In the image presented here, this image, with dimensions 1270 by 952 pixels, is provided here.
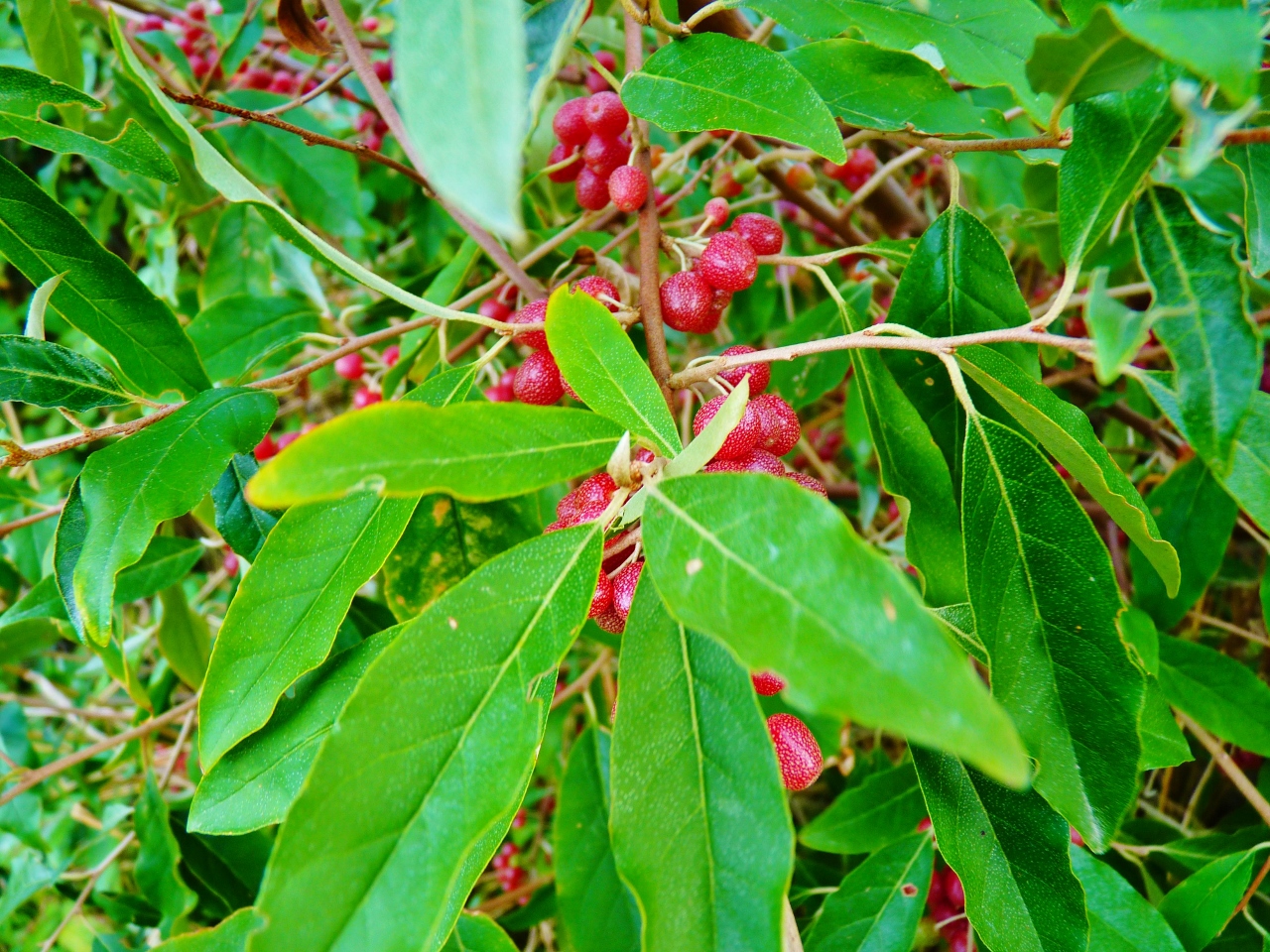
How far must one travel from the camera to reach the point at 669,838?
435mm

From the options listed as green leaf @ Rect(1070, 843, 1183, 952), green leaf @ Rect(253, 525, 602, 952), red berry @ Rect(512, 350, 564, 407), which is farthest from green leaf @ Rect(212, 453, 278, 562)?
green leaf @ Rect(1070, 843, 1183, 952)

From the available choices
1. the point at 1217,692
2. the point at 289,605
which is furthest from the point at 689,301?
the point at 1217,692

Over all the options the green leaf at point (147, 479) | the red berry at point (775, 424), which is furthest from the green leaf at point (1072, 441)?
the green leaf at point (147, 479)

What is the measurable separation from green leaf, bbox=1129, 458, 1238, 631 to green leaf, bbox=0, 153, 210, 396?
951mm

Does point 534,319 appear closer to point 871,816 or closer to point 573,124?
point 573,124

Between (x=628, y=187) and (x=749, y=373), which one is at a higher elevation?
(x=628, y=187)

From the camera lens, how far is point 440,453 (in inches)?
16.0

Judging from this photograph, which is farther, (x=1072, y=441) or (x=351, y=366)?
(x=351, y=366)

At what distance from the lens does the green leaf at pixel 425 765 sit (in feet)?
1.22

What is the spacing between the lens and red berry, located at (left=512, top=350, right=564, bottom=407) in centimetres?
66

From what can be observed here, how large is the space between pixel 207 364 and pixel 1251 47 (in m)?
1.09

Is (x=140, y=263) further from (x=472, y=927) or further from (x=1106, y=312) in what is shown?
(x=1106, y=312)

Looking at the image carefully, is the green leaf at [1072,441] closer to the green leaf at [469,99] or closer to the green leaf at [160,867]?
the green leaf at [469,99]

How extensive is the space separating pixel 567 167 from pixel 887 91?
311mm
